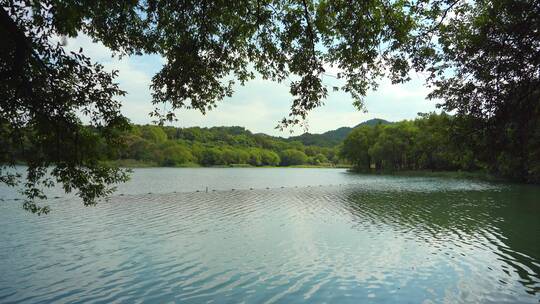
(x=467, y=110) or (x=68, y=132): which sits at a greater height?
(x=467, y=110)

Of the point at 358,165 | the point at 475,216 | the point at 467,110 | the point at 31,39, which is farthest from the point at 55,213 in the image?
the point at 358,165

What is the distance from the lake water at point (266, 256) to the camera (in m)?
11.3

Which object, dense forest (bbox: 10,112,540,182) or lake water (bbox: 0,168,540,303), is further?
lake water (bbox: 0,168,540,303)

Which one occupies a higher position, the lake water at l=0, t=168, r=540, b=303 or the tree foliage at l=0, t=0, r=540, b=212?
the tree foliage at l=0, t=0, r=540, b=212

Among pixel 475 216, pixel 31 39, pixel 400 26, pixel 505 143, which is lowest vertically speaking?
pixel 475 216

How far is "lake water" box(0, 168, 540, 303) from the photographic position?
11.3 m

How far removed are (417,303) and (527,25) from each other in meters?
9.25

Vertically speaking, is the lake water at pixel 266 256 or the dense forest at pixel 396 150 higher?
the dense forest at pixel 396 150

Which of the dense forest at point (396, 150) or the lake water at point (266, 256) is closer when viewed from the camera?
the dense forest at point (396, 150)

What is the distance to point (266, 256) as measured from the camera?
51.7 feet

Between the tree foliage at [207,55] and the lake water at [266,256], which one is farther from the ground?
the tree foliage at [207,55]

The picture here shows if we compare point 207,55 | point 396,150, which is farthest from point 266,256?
point 396,150

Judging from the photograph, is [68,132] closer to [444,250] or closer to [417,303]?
[417,303]

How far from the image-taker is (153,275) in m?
12.8
